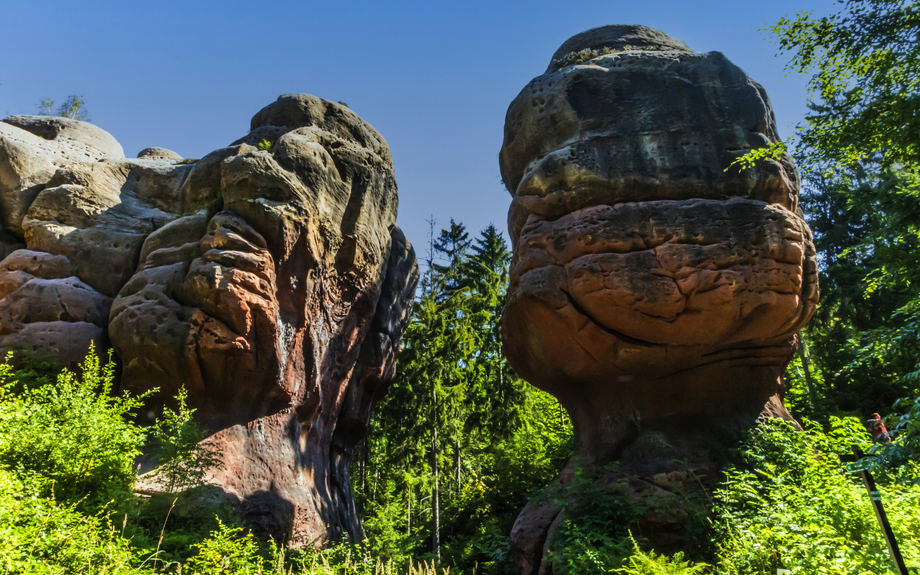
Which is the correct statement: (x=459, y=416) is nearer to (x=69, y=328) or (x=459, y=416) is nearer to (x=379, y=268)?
(x=379, y=268)

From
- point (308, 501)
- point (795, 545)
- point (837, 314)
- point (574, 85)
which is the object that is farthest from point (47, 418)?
point (837, 314)

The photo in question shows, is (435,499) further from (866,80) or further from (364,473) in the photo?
(866,80)

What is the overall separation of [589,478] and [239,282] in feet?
24.3

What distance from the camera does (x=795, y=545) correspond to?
16.5 ft

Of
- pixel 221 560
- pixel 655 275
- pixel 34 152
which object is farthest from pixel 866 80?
pixel 34 152

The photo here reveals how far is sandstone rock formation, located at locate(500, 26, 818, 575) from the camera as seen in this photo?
888 cm

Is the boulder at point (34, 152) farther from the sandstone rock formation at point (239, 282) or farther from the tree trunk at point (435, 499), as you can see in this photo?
the tree trunk at point (435, 499)

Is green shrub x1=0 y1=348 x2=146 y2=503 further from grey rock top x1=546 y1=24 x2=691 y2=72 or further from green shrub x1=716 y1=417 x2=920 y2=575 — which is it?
grey rock top x1=546 y1=24 x2=691 y2=72

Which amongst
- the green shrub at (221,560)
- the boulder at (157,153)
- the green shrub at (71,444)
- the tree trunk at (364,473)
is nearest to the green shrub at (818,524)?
the green shrub at (221,560)

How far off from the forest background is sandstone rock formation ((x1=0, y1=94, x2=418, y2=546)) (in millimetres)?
1225

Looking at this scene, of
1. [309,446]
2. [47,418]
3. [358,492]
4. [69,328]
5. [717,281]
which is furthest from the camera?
[358,492]

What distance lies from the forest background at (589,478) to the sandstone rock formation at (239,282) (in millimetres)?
1225

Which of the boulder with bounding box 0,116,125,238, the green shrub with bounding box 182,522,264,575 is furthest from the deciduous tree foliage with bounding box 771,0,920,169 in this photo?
the boulder with bounding box 0,116,125,238

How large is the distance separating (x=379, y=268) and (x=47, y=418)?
354 inches
